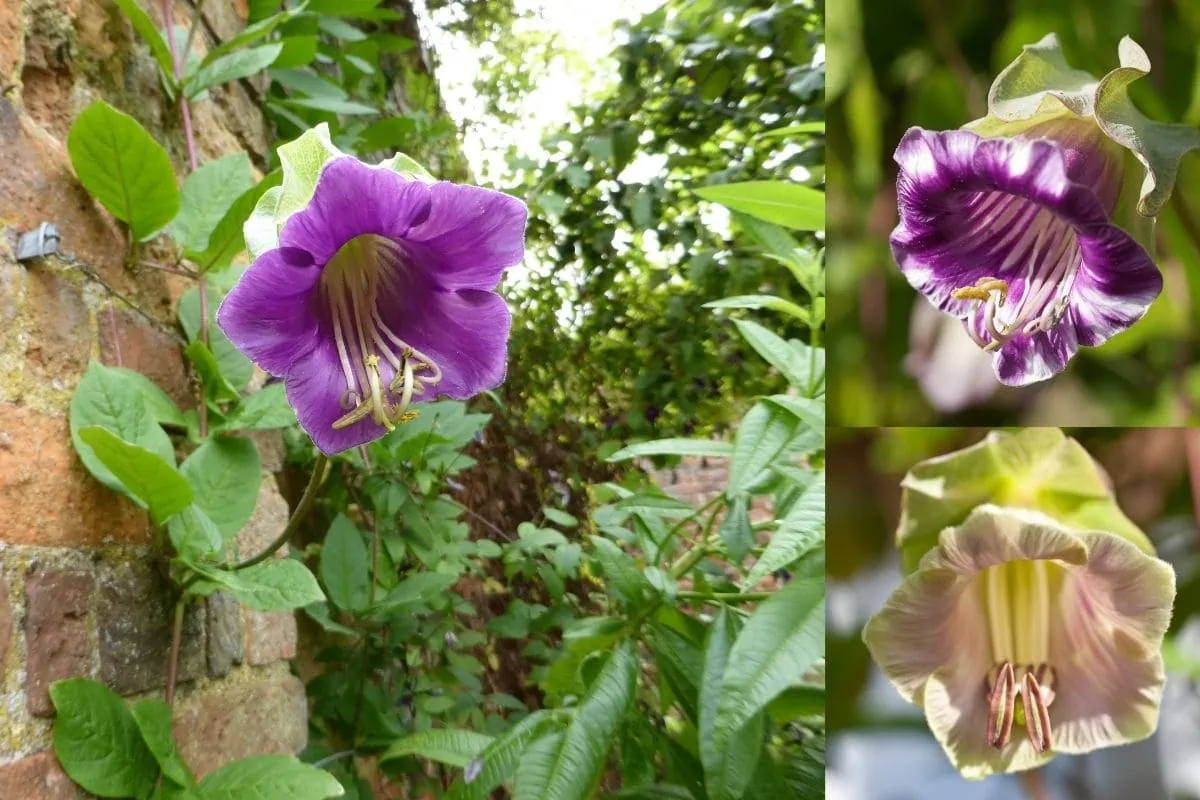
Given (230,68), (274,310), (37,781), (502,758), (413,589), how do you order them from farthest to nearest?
(413,589)
(230,68)
(502,758)
(37,781)
(274,310)

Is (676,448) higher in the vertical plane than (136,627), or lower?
higher

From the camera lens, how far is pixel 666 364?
5.78ft

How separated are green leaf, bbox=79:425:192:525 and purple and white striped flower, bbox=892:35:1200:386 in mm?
439

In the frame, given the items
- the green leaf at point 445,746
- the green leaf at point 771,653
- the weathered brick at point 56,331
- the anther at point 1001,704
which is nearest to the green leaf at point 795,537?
the green leaf at point 771,653

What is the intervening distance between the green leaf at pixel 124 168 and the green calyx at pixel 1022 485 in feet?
1.72

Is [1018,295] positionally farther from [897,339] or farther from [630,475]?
[630,475]

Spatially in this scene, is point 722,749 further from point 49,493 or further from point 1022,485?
point 49,493

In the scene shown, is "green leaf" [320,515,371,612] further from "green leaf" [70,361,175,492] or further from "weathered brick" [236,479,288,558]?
"green leaf" [70,361,175,492]

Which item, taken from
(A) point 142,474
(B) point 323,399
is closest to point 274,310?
(B) point 323,399

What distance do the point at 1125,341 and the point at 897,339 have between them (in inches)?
3.1

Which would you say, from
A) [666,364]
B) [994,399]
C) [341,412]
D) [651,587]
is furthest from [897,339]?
[666,364]

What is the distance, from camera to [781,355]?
2.30 ft

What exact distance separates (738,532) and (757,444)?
6.6 inches

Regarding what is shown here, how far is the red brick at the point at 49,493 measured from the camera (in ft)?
1.63
